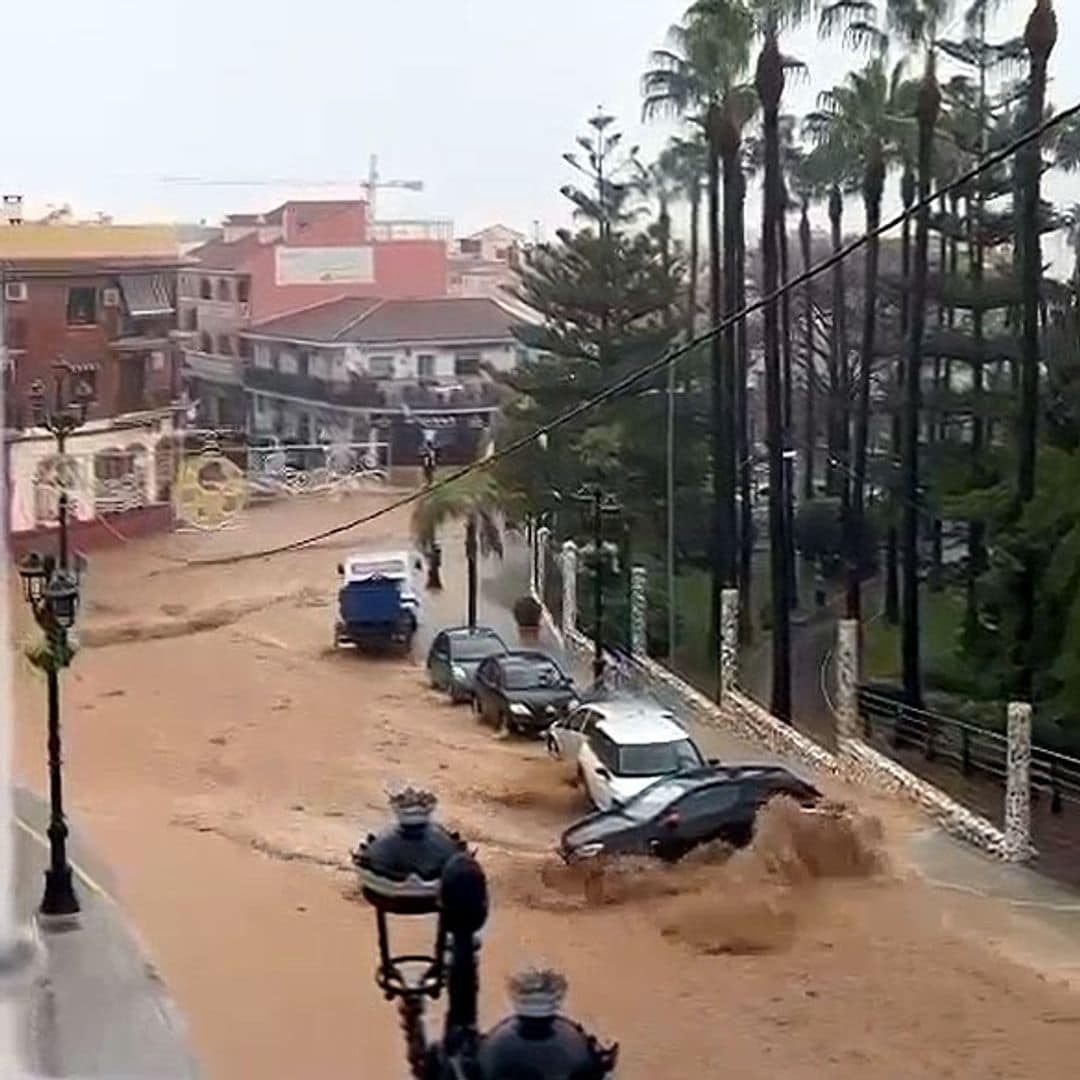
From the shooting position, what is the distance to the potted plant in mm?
4875

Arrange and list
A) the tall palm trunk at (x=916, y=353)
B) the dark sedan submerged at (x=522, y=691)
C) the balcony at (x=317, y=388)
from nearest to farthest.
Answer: the dark sedan submerged at (x=522, y=691) → the tall palm trunk at (x=916, y=353) → the balcony at (x=317, y=388)

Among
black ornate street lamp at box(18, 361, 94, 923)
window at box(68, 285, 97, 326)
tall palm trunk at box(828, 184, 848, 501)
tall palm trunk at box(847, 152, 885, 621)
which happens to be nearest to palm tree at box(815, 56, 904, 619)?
tall palm trunk at box(847, 152, 885, 621)

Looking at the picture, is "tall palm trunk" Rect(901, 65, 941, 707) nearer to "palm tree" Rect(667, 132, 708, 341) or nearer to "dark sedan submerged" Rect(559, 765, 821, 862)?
"palm tree" Rect(667, 132, 708, 341)

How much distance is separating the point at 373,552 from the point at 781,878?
2.42 metres

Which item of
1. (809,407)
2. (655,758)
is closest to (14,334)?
(655,758)

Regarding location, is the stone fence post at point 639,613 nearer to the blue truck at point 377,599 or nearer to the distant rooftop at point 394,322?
the blue truck at point 377,599

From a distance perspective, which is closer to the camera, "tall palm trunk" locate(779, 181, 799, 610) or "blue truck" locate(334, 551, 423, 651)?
"tall palm trunk" locate(779, 181, 799, 610)

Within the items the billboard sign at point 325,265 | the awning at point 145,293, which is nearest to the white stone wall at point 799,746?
the awning at point 145,293

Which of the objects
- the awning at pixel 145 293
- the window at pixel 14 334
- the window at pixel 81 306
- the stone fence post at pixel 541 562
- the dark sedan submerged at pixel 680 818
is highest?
the awning at pixel 145 293

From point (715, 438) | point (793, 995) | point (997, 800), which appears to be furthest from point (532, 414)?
point (793, 995)

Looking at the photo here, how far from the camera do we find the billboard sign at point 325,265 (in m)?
5.83

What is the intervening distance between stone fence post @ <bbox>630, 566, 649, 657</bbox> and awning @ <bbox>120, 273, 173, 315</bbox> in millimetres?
1454

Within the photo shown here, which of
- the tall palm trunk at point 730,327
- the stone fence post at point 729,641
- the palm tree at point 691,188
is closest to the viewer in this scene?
the stone fence post at point 729,641

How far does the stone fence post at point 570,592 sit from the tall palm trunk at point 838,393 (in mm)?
776
